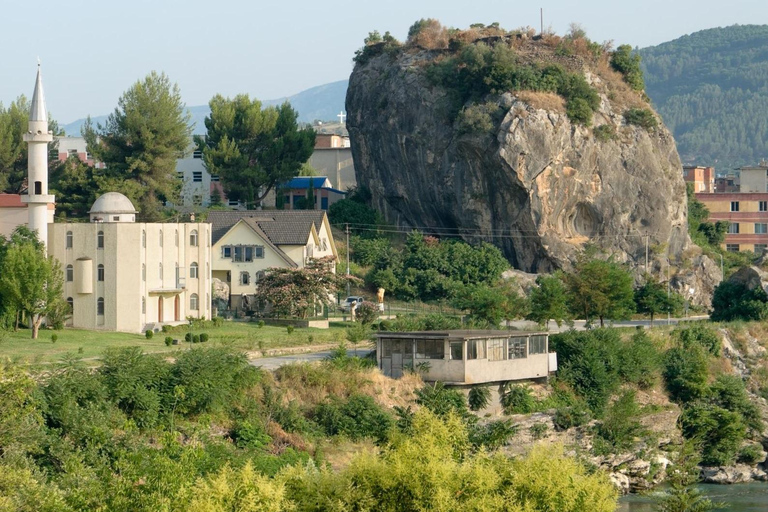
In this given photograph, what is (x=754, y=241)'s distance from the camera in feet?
305

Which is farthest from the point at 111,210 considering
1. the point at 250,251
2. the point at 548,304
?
the point at 548,304

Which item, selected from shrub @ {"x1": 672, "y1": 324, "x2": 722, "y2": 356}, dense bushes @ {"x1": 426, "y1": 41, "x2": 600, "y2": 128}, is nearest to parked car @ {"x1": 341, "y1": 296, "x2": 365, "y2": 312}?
dense bushes @ {"x1": 426, "y1": 41, "x2": 600, "y2": 128}

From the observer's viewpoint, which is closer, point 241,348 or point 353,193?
point 241,348

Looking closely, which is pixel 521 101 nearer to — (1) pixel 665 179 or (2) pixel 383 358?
(1) pixel 665 179

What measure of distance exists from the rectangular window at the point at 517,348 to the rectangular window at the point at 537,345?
0.28m

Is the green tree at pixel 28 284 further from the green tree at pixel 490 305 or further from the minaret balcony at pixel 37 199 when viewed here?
the green tree at pixel 490 305

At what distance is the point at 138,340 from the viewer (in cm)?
5119

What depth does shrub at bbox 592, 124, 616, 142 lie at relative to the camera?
235ft

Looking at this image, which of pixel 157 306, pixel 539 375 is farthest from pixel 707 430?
pixel 157 306

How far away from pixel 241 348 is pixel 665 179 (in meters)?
33.1

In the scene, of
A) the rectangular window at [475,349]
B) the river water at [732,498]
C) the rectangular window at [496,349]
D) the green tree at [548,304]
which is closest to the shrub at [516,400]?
the rectangular window at [496,349]

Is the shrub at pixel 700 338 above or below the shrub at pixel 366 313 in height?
below

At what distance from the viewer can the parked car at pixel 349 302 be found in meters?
64.4

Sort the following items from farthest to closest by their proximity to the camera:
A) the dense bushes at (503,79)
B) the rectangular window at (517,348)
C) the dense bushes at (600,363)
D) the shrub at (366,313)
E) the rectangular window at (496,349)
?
the dense bushes at (503,79) → the shrub at (366,313) → the dense bushes at (600,363) → the rectangular window at (517,348) → the rectangular window at (496,349)
